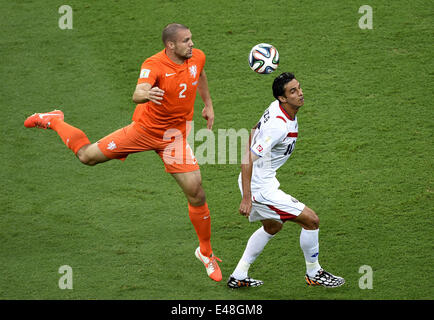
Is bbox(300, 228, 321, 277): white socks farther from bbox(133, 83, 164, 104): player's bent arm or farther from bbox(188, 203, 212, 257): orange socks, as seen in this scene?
bbox(133, 83, 164, 104): player's bent arm

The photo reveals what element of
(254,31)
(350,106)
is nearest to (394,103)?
(350,106)

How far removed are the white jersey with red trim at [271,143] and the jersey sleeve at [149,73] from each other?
41.0 inches

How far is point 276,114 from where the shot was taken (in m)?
5.95

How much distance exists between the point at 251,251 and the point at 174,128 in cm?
139

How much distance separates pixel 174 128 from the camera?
6.47 m

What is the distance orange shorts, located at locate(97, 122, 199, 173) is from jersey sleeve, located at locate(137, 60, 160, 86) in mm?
609

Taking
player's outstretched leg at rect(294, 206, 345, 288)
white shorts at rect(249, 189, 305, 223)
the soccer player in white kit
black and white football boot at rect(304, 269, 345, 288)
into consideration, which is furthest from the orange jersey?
black and white football boot at rect(304, 269, 345, 288)

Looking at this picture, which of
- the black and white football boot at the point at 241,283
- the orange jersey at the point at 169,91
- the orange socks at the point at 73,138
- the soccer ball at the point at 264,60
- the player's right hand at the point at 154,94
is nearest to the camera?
the player's right hand at the point at 154,94

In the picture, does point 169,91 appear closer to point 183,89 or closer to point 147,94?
point 183,89

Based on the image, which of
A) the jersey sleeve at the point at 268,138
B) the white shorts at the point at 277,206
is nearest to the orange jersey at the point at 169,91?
the jersey sleeve at the point at 268,138

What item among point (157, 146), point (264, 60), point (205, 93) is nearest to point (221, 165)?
point (205, 93)

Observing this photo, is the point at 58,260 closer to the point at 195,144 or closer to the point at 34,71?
the point at 195,144

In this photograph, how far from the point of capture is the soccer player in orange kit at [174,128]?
6188 mm

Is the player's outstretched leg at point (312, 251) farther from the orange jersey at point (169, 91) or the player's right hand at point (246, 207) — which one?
the orange jersey at point (169, 91)
